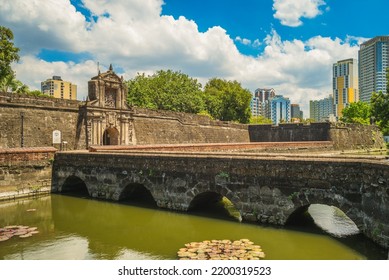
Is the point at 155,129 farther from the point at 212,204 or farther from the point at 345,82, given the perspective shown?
the point at 345,82

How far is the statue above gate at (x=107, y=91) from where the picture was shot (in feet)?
63.8

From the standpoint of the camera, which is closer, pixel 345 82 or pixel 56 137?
pixel 56 137

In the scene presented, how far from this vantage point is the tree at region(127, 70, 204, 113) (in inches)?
1342

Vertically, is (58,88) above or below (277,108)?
below

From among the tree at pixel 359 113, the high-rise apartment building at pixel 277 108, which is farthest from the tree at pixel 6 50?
the high-rise apartment building at pixel 277 108

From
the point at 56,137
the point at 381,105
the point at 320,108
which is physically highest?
the point at 320,108

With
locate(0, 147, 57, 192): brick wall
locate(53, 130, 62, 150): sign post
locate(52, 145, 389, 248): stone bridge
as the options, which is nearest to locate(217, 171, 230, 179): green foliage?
locate(52, 145, 389, 248): stone bridge

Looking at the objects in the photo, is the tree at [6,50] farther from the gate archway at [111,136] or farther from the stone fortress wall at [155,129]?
the gate archway at [111,136]

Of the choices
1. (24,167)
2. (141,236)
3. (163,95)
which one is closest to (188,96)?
(163,95)

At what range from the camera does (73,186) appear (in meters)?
14.4

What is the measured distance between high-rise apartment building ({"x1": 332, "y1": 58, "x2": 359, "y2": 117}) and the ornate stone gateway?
9890 centimetres

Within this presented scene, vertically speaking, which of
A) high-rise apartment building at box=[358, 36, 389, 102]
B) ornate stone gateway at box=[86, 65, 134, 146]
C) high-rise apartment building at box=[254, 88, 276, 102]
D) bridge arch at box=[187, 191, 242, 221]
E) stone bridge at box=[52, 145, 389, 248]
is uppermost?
high-rise apartment building at box=[254, 88, 276, 102]

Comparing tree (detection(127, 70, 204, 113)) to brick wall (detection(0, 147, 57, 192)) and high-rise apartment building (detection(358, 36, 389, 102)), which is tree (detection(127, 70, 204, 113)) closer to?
high-rise apartment building (detection(358, 36, 389, 102))

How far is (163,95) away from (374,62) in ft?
69.5
